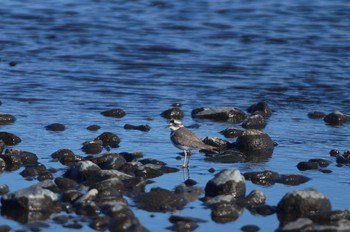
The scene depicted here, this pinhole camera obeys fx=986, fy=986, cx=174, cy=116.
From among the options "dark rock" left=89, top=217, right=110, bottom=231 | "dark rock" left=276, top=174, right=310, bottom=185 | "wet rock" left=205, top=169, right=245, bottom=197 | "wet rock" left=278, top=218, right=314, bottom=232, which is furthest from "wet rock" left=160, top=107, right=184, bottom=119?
"wet rock" left=278, top=218, right=314, bottom=232

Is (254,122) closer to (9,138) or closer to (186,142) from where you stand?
(186,142)

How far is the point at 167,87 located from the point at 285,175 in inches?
337

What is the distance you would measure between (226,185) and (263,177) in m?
1.28

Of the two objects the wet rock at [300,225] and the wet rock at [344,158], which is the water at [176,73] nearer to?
the wet rock at [344,158]

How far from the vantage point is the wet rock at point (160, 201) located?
1400 cm

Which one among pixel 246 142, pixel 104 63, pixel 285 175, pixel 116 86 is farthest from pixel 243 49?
pixel 285 175

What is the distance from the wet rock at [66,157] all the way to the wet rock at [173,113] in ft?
13.6

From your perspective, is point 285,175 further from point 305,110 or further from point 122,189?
point 305,110

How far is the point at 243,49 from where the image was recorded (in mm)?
29359

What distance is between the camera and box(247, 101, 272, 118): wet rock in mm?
20837

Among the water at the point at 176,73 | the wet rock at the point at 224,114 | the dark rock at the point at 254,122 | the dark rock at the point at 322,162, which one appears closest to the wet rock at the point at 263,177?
the water at the point at 176,73

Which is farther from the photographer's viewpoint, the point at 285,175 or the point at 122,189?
the point at 285,175

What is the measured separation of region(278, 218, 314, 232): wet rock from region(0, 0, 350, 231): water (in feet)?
1.52

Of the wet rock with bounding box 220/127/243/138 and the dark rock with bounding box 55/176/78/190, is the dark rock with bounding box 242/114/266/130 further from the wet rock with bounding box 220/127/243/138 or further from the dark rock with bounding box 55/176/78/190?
the dark rock with bounding box 55/176/78/190
